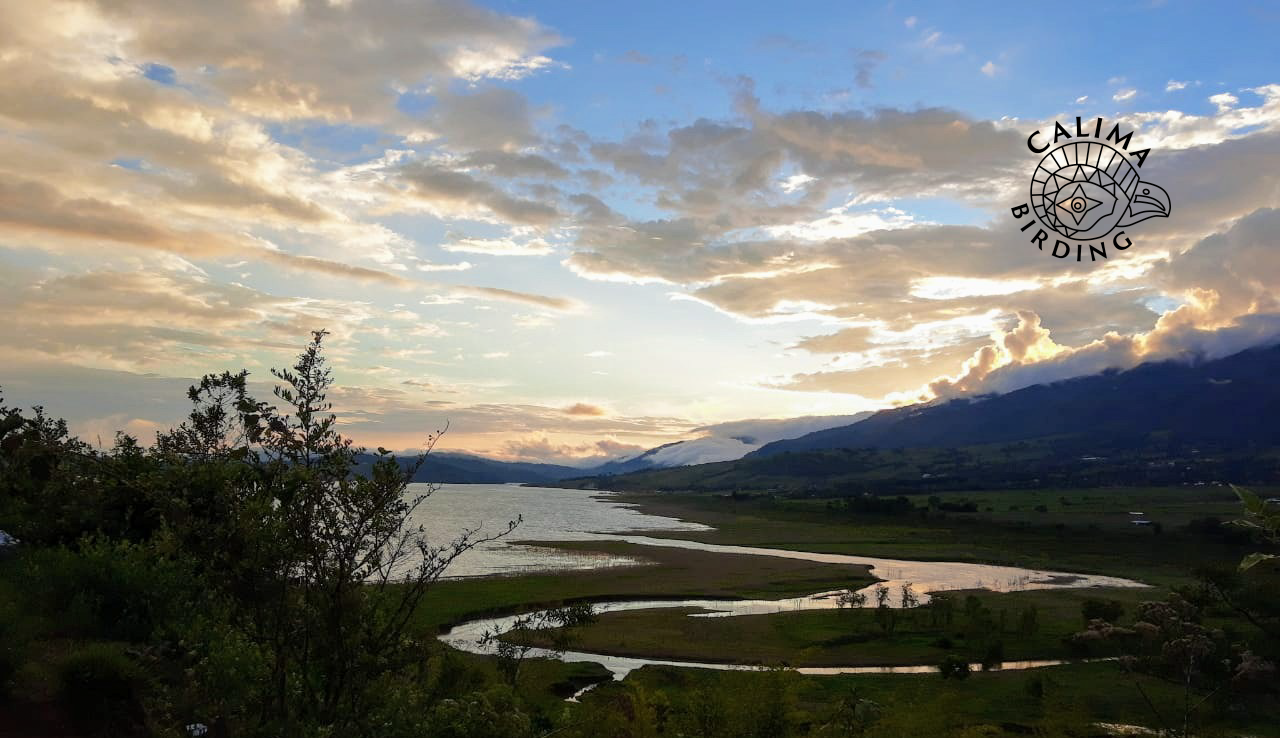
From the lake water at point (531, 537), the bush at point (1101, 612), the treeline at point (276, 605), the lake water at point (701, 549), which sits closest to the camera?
the treeline at point (276, 605)

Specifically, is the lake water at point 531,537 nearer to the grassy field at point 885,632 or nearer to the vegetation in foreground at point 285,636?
the grassy field at point 885,632

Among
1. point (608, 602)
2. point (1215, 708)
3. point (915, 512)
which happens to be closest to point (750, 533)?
point (915, 512)

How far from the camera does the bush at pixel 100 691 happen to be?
14.6 metres

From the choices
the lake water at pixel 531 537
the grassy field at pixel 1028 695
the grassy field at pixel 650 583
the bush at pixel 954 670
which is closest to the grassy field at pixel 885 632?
the grassy field at pixel 1028 695

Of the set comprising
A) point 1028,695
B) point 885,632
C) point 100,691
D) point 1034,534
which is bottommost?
point 885,632

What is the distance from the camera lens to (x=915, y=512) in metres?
170

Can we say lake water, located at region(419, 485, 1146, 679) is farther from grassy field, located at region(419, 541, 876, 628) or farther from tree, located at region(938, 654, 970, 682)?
tree, located at region(938, 654, 970, 682)

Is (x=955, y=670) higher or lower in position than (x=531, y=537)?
higher

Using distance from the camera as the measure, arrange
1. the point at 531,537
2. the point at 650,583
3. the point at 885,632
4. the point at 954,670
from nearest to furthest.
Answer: the point at 954,670 < the point at 885,632 < the point at 650,583 < the point at 531,537

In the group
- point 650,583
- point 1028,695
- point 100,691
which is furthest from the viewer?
point 650,583

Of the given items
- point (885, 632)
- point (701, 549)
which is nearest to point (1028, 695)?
point (885, 632)

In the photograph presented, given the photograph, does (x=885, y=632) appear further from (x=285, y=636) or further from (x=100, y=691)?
(x=285, y=636)

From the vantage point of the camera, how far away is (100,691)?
14.9 metres

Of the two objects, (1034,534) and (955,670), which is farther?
(1034,534)
